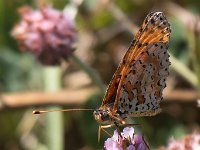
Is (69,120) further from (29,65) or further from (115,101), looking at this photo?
(115,101)

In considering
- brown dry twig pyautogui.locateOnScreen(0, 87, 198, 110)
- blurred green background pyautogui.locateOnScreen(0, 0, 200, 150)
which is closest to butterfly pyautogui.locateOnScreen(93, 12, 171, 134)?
blurred green background pyautogui.locateOnScreen(0, 0, 200, 150)

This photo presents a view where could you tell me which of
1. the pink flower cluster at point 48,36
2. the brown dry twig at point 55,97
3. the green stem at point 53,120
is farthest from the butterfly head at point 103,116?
the brown dry twig at point 55,97

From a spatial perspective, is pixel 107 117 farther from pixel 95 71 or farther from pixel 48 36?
pixel 95 71

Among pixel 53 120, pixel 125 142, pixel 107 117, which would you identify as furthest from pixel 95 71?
pixel 125 142

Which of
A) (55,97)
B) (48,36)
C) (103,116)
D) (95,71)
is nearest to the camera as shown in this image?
(103,116)

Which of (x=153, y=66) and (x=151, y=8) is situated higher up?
(x=151, y=8)

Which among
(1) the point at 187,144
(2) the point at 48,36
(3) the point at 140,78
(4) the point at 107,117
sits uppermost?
(2) the point at 48,36

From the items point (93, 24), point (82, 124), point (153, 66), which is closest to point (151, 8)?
point (93, 24)

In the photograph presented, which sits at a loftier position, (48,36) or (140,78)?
(48,36)
